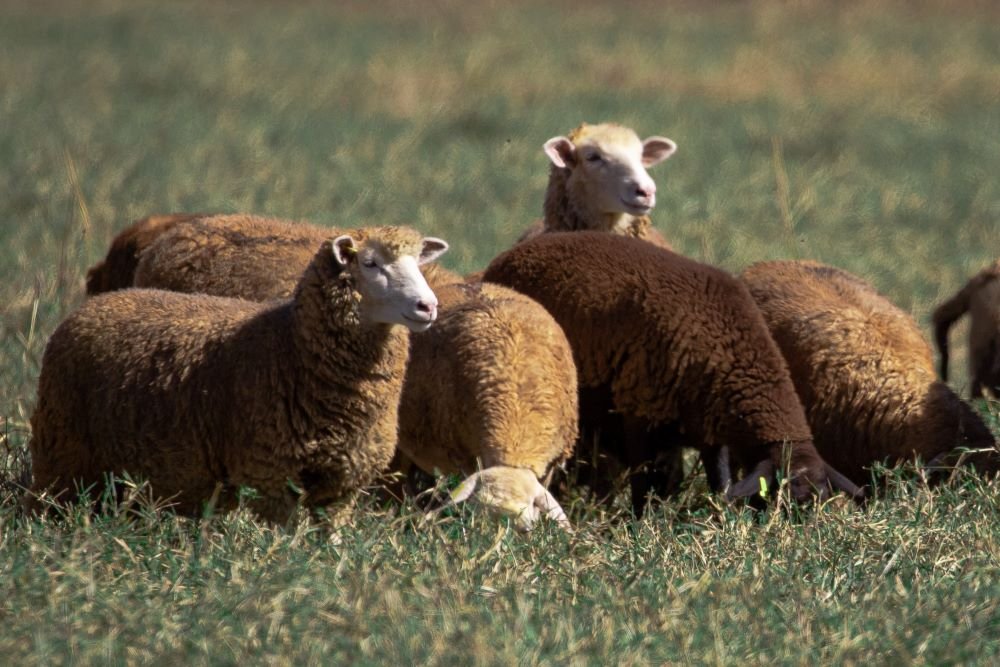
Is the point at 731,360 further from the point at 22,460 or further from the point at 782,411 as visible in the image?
the point at 22,460

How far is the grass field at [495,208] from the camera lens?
4469mm

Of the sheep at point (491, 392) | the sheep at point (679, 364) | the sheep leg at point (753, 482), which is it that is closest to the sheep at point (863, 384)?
the sheep at point (679, 364)

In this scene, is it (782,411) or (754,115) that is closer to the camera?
(782,411)

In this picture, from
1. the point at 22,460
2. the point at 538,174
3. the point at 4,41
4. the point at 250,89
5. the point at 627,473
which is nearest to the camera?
the point at 22,460

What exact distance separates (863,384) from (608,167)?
6.58 ft

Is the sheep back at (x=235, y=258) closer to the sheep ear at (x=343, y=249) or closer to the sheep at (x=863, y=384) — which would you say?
the sheep ear at (x=343, y=249)

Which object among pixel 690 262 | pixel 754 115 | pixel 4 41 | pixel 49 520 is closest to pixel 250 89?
pixel 4 41

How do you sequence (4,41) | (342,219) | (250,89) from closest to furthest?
1. (342,219)
2. (250,89)
3. (4,41)

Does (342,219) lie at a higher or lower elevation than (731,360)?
lower

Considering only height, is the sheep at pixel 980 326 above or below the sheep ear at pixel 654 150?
below

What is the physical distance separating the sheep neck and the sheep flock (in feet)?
0.05

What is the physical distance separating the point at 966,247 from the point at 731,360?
7.79 metres

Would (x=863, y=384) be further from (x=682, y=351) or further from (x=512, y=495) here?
(x=512, y=495)

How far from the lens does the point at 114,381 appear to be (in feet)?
19.2
